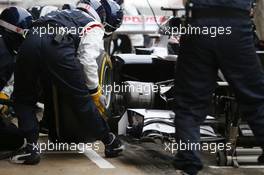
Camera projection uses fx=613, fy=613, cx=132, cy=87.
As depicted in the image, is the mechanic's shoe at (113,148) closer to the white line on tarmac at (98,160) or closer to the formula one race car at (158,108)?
the white line on tarmac at (98,160)

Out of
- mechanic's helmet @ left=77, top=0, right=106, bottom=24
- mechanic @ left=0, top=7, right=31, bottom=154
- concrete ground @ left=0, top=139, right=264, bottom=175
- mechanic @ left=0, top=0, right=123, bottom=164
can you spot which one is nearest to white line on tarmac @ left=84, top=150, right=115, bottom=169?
concrete ground @ left=0, top=139, right=264, bottom=175

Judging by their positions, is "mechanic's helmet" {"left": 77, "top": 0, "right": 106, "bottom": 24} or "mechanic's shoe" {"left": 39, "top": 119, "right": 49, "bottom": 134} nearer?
"mechanic's helmet" {"left": 77, "top": 0, "right": 106, "bottom": 24}

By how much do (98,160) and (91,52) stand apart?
3.46 ft

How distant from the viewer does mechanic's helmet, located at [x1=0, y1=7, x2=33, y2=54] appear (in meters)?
5.77

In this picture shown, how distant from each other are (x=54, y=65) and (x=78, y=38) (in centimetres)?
36

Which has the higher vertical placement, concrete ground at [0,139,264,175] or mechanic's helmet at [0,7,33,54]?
mechanic's helmet at [0,7,33,54]

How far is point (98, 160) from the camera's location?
586 cm

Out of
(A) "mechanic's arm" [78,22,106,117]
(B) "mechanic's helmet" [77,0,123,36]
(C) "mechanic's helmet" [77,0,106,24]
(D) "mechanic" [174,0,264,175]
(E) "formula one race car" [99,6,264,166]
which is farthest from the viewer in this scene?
(B) "mechanic's helmet" [77,0,123,36]

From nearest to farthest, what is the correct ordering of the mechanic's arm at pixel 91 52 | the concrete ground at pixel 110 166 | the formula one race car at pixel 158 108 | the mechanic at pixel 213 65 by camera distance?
1. the mechanic at pixel 213 65
2. the concrete ground at pixel 110 166
3. the mechanic's arm at pixel 91 52
4. the formula one race car at pixel 158 108

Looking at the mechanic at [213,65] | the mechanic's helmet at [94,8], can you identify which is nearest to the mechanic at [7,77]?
the mechanic's helmet at [94,8]

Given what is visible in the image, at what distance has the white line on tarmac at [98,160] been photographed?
5609mm

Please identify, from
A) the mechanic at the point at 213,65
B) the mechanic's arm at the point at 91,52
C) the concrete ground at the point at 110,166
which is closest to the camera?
the mechanic at the point at 213,65

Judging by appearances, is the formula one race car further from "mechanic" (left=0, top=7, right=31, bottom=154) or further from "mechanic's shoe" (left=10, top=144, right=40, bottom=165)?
"mechanic" (left=0, top=7, right=31, bottom=154)

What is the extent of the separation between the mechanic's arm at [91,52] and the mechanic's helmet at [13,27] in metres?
0.59
